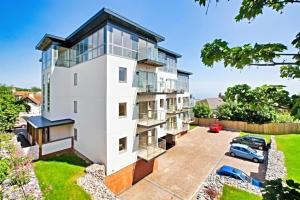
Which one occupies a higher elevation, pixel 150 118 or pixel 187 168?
pixel 150 118

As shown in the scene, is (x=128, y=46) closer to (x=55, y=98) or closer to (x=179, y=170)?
(x=55, y=98)

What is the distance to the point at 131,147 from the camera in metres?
14.2

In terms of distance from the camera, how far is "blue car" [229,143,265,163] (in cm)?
1968

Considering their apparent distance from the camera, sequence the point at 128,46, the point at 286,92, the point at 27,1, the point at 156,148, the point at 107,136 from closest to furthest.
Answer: the point at 286,92 < the point at 27,1 < the point at 107,136 < the point at 128,46 < the point at 156,148

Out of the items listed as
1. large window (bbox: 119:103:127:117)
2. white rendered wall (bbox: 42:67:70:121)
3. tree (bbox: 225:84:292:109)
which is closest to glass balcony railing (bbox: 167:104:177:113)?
large window (bbox: 119:103:127:117)

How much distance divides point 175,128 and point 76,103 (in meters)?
13.7

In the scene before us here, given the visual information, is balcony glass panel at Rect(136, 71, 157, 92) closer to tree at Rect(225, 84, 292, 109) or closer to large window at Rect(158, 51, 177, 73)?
large window at Rect(158, 51, 177, 73)

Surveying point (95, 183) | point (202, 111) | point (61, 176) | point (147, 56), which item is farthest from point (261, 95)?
point (202, 111)

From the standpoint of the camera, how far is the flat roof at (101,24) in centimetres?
1218

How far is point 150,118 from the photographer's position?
16188mm

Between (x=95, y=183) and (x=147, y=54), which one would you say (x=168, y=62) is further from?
(x=95, y=183)

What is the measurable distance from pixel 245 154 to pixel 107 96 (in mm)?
17855

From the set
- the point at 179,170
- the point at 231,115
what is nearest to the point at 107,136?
the point at 179,170

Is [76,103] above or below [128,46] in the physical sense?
below
